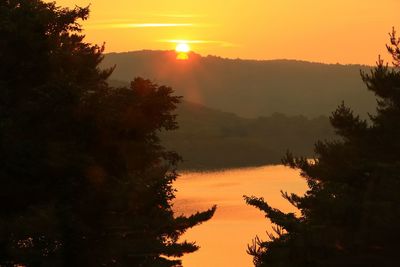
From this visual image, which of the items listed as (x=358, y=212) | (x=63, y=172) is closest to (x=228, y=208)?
(x=358, y=212)

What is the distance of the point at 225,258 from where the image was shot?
50875 millimetres

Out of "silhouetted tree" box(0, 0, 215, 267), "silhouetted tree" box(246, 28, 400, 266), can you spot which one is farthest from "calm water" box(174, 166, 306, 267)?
"silhouetted tree" box(0, 0, 215, 267)

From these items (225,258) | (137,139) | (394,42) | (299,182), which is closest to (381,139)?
(394,42)

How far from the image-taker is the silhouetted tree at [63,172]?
18547 mm

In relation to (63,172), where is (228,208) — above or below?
below

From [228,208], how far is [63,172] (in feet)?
200

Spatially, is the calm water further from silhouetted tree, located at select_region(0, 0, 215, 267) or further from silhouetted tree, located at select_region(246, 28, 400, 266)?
silhouetted tree, located at select_region(0, 0, 215, 267)

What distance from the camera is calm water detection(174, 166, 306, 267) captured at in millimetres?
52156

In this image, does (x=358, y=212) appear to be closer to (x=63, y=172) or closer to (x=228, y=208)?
(x=63, y=172)

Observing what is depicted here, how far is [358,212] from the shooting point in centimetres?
2048

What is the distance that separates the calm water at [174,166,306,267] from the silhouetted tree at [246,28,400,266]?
22.4m

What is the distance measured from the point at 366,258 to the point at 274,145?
7151 inches

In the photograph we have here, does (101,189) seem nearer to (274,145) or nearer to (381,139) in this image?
(381,139)

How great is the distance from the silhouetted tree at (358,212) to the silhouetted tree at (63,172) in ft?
8.92
